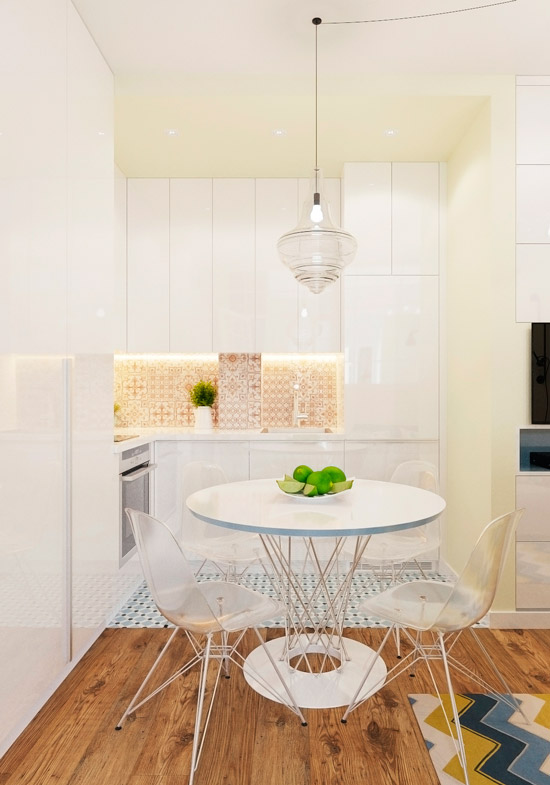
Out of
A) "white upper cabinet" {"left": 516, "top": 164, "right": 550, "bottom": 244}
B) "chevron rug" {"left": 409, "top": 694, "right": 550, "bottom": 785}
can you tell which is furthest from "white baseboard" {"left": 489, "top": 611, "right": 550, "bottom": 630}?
"white upper cabinet" {"left": 516, "top": 164, "right": 550, "bottom": 244}

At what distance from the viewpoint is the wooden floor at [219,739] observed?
1.76 meters

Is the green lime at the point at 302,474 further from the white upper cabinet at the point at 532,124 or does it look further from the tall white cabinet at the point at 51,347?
the white upper cabinet at the point at 532,124

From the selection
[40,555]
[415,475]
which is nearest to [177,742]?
[40,555]

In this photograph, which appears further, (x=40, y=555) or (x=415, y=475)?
(x=415, y=475)

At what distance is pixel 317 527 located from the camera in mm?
1833

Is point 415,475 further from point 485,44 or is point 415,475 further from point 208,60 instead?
point 208,60

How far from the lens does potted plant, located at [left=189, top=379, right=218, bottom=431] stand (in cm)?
435

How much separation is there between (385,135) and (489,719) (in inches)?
126

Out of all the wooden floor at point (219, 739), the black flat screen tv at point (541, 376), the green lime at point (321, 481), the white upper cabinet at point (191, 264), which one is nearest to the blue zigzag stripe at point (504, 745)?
the wooden floor at point (219, 739)

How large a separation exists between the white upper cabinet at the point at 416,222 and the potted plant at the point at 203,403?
174 cm

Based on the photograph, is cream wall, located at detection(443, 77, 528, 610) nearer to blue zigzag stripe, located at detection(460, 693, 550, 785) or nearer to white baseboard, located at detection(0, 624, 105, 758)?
blue zigzag stripe, located at detection(460, 693, 550, 785)

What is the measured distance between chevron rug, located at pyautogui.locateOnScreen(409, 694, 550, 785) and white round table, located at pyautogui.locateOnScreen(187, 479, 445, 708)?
0.92 feet

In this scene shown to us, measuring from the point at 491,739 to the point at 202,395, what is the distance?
10.1 ft

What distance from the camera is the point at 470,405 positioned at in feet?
10.8
